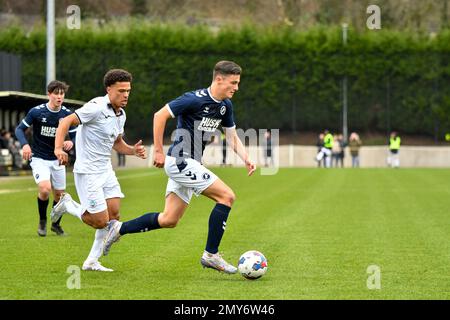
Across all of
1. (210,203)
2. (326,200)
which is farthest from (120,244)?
(326,200)

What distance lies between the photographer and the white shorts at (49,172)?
15391 mm

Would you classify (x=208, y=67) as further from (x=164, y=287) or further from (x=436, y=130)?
(x=164, y=287)

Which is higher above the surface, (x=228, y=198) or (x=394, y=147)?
(x=228, y=198)

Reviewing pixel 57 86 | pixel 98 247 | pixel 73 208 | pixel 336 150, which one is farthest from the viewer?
pixel 336 150

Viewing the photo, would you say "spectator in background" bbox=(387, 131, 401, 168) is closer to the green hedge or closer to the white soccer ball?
the green hedge

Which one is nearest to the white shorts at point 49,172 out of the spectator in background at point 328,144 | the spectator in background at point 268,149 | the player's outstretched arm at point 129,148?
the player's outstretched arm at point 129,148

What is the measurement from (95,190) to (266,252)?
2744mm

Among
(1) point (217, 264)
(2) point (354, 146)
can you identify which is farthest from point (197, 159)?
(2) point (354, 146)

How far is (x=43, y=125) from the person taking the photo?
15172mm

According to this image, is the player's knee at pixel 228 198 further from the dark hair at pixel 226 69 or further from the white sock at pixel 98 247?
the white sock at pixel 98 247

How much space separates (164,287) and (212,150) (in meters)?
45.6

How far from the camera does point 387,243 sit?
47.3ft

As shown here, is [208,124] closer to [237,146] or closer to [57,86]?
[237,146]
